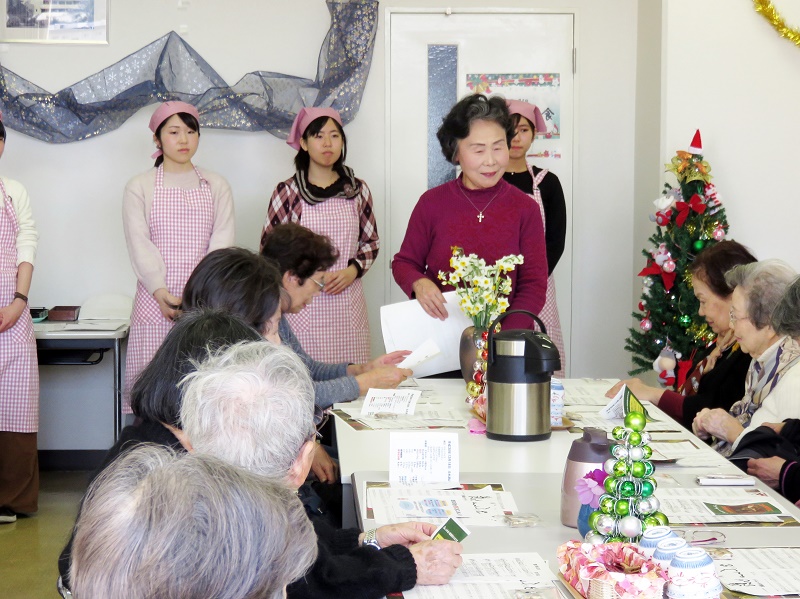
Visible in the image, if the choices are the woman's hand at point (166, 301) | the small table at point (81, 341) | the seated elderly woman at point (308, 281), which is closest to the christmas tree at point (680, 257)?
the seated elderly woman at point (308, 281)

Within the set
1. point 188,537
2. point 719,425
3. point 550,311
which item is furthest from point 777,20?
point 188,537

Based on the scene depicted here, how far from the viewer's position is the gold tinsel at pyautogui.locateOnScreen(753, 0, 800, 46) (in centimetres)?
470

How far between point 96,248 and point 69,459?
3.83 feet

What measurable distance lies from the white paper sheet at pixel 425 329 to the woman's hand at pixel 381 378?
4.9 inches

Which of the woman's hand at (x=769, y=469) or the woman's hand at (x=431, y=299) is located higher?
the woman's hand at (x=431, y=299)

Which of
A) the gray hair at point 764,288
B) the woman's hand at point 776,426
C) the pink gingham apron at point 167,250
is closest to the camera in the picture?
the woman's hand at point 776,426

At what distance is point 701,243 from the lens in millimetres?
4535

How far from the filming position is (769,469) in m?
2.33

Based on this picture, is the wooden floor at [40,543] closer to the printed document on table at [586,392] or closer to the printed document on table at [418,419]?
the printed document on table at [418,419]

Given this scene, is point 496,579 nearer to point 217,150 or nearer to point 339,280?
point 339,280

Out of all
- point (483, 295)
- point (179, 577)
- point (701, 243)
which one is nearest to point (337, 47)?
point (701, 243)

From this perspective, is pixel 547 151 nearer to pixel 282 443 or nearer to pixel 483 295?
pixel 483 295

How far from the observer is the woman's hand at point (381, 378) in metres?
3.12

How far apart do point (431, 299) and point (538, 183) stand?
1.74 meters
